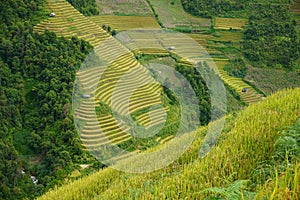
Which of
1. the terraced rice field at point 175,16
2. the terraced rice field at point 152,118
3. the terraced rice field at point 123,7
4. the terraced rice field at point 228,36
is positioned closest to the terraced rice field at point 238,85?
the terraced rice field at point 228,36

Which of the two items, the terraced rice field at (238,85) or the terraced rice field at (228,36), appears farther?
the terraced rice field at (228,36)

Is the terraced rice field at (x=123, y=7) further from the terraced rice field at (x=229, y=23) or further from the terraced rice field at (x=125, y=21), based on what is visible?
the terraced rice field at (x=229, y=23)

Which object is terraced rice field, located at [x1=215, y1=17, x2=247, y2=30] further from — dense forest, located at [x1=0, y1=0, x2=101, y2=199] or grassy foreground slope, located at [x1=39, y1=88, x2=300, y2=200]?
grassy foreground slope, located at [x1=39, y1=88, x2=300, y2=200]

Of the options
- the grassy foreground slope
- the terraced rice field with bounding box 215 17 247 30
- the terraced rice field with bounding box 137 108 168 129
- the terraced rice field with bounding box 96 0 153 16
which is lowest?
the terraced rice field with bounding box 137 108 168 129

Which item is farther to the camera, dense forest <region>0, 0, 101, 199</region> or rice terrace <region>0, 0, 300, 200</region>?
dense forest <region>0, 0, 101, 199</region>

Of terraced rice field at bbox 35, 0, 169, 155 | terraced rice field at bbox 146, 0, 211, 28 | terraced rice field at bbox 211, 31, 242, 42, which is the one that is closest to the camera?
terraced rice field at bbox 35, 0, 169, 155

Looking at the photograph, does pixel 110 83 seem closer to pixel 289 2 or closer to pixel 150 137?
pixel 150 137

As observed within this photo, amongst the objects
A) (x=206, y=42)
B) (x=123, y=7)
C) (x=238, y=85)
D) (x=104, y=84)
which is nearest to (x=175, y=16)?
(x=123, y=7)

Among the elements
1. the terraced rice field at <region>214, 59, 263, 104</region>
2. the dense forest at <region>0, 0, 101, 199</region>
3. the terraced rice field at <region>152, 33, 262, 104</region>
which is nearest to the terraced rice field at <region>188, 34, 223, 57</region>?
the terraced rice field at <region>152, 33, 262, 104</region>
